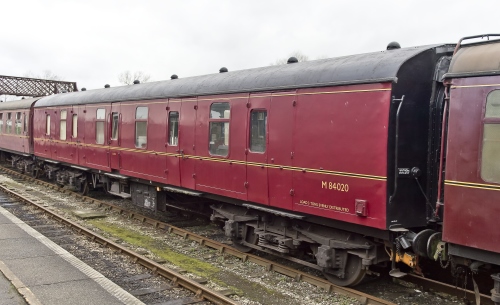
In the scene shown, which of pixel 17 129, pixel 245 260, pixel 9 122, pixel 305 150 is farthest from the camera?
pixel 9 122

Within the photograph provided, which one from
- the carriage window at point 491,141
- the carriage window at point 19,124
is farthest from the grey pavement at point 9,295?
the carriage window at point 19,124

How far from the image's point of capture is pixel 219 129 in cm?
879

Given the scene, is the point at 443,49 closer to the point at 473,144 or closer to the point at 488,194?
the point at 473,144

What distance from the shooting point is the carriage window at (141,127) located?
11.2 m

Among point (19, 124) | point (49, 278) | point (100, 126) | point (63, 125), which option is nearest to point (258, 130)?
point (49, 278)

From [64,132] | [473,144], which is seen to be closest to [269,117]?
[473,144]

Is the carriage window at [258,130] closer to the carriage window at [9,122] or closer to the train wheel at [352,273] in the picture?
the train wheel at [352,273]

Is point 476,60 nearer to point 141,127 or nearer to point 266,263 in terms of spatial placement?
point 266,263

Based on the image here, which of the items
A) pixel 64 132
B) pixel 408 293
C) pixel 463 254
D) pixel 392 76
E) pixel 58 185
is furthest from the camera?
pixel 58 185

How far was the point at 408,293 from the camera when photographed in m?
6.72

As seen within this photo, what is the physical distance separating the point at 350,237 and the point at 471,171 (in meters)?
2.17

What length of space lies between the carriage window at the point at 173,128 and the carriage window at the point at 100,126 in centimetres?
382

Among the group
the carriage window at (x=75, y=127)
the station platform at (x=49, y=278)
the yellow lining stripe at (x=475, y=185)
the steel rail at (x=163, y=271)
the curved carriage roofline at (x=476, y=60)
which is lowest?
the steel rail at (x=163, y=271)

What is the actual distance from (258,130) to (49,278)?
4.01 metres
